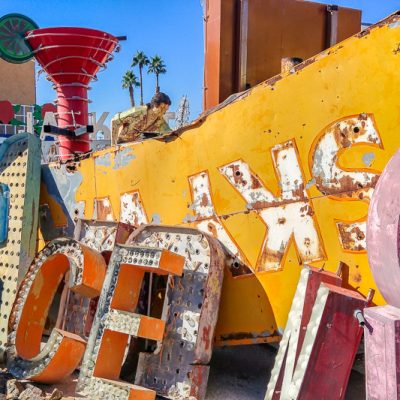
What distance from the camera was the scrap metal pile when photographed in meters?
2.83

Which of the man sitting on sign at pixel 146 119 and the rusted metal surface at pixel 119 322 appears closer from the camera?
the rusted metal surface at pixel 119 322

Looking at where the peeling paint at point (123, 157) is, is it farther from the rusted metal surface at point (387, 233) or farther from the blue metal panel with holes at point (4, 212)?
the rusted metal surface at point (387, 233)

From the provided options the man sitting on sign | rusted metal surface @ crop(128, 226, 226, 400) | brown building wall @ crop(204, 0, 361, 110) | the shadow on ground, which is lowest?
the shadow on ground

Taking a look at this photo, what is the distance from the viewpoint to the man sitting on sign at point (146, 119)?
6934mm

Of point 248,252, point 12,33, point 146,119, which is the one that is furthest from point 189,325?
point 12,33

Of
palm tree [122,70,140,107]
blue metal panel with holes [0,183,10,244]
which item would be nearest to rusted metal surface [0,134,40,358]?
blue metal panel with holes [0,183,10,244]

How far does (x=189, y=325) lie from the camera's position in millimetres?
3494

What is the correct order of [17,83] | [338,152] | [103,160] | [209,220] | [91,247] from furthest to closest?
[17,83] < [103,160] < [91,247] < [209,220] < [338,152]

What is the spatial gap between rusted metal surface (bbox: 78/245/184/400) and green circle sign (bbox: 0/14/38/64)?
24.6ft

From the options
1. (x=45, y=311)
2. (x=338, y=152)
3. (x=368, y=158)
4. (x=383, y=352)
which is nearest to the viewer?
(x=383, y=352)

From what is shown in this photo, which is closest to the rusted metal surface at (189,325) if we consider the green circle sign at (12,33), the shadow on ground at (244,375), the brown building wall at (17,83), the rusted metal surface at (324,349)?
the shadow on ground at (244,375)

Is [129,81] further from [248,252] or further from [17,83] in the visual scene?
[248,252]

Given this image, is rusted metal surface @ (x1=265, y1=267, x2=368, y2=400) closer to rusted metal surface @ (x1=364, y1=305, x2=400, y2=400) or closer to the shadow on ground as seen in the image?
rusted metal surface @ (x1=364, y1=305, x2=400, y2=400)

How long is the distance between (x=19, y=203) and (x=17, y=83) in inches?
903
